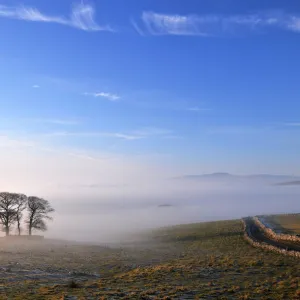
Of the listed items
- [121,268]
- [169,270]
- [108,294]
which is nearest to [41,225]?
[121,268]

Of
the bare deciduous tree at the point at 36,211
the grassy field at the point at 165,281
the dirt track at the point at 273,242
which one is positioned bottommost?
the dirt track at the point at 273,242

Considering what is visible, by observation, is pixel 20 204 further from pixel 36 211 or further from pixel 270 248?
pixel 270 248

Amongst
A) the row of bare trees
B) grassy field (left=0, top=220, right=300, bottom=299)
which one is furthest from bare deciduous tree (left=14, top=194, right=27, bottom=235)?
grassy field (left=0, top=220, right=300, bottom=299)

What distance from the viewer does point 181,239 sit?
7575 cm

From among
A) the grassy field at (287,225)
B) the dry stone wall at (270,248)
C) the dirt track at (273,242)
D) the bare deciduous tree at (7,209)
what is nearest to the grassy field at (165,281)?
the dry stone wall at (270,248)

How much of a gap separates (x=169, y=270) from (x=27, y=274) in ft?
47.5

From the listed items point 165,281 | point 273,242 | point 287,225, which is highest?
point 165,281

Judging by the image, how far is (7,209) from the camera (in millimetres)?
76938

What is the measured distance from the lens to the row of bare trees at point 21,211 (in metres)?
77.1

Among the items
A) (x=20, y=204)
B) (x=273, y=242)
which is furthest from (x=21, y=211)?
(x=273, y=242)

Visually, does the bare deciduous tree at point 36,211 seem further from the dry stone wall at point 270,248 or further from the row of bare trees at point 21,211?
the dry stone wall at point 270,248

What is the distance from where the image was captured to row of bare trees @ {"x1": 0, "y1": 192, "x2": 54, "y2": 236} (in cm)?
7706

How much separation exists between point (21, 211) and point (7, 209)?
11.6 feet

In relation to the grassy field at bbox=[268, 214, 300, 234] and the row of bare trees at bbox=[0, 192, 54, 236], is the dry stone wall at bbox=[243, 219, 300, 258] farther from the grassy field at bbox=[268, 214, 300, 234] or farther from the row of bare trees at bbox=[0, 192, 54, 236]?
the row of bare trees at bbox=[0, 192, 54, 236]
